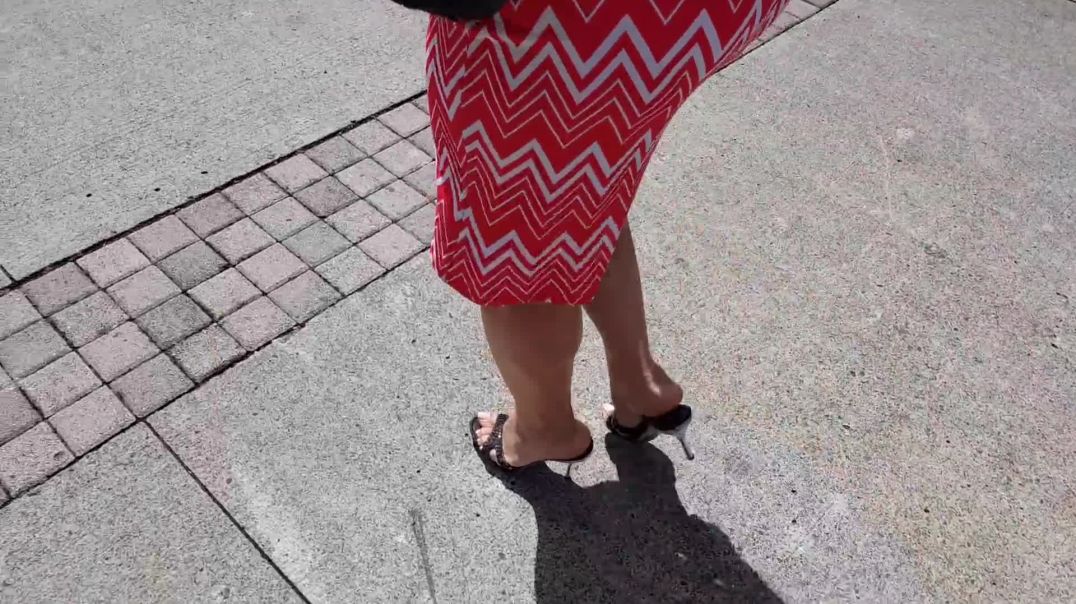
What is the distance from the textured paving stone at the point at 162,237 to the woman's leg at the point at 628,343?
4.32ft

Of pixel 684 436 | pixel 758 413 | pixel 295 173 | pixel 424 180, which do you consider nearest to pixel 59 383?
pixel 295 173

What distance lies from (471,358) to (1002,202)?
1823 mm

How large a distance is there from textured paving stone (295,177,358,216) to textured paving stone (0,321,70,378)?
0.77 meters

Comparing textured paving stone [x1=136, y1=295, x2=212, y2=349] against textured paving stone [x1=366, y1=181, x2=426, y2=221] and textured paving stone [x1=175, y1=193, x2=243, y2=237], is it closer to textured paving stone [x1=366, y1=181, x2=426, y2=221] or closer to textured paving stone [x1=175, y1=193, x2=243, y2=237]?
textured paving stone [x1=175, y1=193, x2=243, y2=237]

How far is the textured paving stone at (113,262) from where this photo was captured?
7.58 feet

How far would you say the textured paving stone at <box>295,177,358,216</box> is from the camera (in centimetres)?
256

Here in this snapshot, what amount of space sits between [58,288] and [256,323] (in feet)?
1.81

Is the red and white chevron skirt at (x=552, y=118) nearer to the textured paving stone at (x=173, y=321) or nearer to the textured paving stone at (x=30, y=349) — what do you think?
the textured paving stone at (x=173, y=321)

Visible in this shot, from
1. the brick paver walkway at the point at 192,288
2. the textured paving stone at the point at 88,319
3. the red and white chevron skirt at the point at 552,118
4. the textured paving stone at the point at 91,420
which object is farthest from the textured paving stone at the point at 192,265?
the red and white chevron skirt at the point at 552,118

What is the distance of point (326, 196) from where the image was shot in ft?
8.55

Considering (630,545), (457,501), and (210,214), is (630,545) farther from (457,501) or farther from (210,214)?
(210,214)

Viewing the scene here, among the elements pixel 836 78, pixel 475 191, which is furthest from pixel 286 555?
pixel 836 78

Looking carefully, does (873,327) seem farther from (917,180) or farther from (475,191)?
(475,191)

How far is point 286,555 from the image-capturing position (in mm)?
1766
